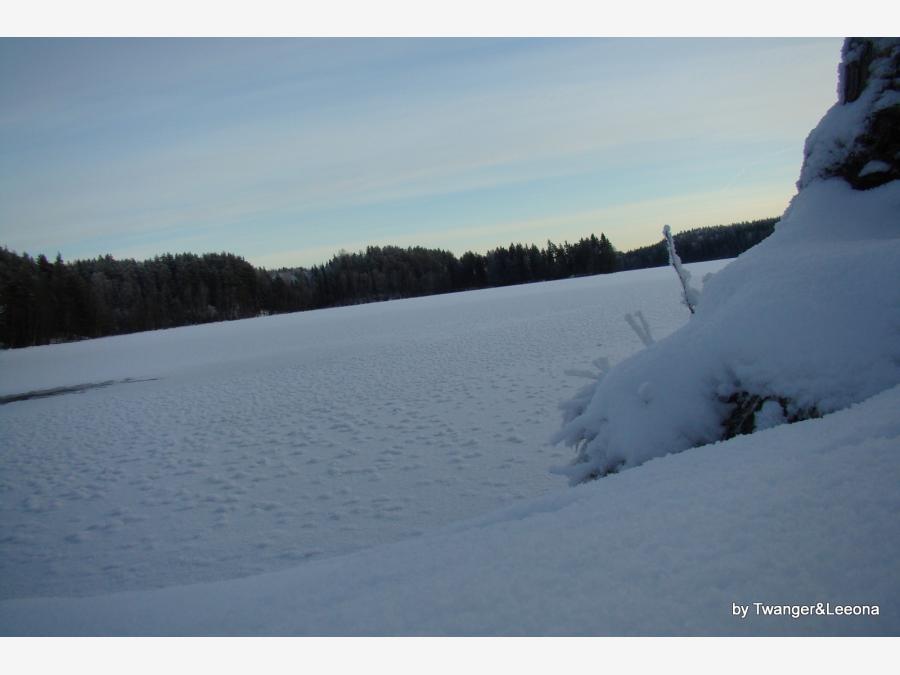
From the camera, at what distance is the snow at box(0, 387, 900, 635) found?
1271 mm

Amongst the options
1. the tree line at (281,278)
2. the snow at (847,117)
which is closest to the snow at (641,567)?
the snow at (847,117)

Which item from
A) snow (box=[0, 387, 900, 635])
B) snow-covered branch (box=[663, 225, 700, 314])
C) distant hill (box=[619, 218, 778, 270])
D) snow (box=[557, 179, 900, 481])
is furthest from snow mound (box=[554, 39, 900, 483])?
distant hill (box=[619, 218, 778, 270])

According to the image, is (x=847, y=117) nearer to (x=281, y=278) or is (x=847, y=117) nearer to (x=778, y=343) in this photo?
(x=778, y=343)

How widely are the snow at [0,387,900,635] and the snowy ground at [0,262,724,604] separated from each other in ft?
9.19

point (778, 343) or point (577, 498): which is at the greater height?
point (778, 343)

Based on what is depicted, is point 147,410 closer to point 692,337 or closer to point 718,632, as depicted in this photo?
point 692,337

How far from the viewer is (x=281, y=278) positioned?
285 feet

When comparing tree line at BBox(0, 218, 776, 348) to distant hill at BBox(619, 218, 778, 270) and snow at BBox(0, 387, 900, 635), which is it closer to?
distant hill at BBox(619, 218, 778, 270)

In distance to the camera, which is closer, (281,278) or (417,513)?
(417,513)

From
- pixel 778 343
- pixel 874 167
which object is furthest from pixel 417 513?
pixel 874 167

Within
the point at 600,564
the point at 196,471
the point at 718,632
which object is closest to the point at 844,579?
the point at 718,632

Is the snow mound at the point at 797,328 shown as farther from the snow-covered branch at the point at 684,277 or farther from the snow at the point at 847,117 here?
the snow-covered branch at the point at 684,277

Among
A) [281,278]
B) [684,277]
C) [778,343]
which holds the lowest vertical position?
[778,343]

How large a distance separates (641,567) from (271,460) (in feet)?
22.6
